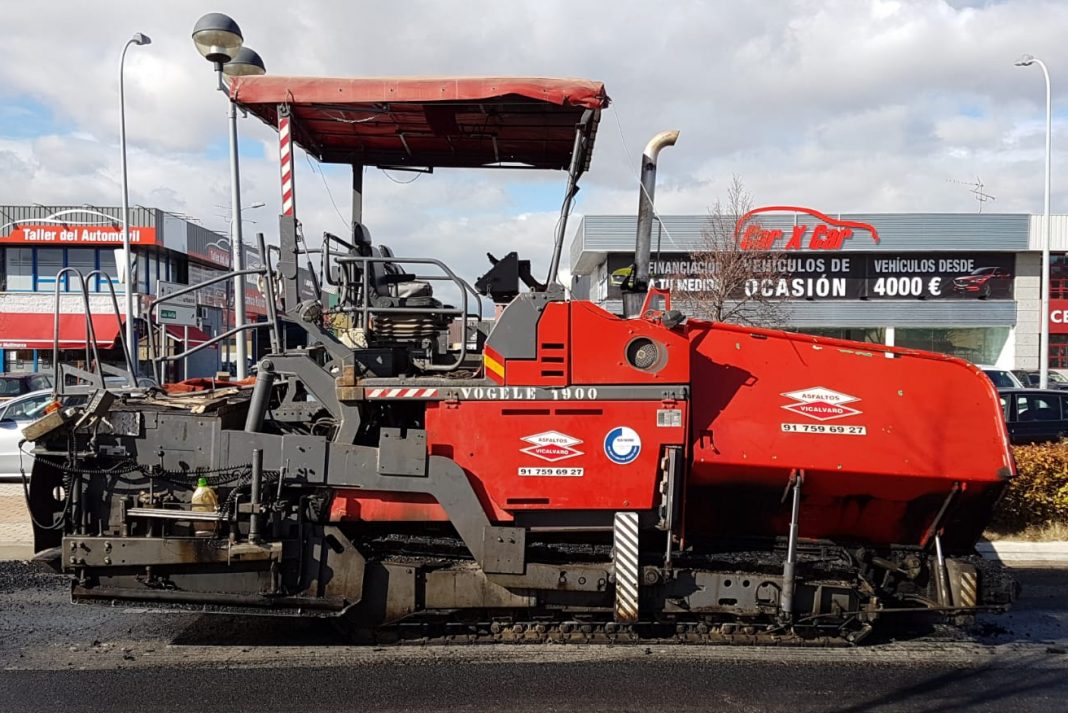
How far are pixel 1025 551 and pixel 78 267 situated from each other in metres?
31.9

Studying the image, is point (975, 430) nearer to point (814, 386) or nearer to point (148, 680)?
point (814, 386)

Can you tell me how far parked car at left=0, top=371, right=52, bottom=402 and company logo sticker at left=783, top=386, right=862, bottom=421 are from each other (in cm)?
1470

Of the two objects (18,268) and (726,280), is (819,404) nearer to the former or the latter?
(726,280)

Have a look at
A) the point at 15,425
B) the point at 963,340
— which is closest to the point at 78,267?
the point at 15,425

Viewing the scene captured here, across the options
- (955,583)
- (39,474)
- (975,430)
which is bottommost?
(955,583)

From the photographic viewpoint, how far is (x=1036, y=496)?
8234mm

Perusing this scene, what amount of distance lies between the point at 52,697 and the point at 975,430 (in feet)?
18.6

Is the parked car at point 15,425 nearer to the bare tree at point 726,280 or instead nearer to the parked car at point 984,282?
the bare tree at point 726,280

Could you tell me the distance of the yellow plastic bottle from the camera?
490cm

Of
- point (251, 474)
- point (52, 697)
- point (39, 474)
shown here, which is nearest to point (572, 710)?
point (251, 474)

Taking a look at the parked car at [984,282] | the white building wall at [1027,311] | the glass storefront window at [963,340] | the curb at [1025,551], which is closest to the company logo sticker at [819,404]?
the curb at [1025,551]

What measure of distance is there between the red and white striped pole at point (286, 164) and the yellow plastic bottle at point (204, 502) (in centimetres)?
171

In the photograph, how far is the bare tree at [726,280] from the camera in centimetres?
1822

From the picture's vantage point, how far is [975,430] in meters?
5.20
